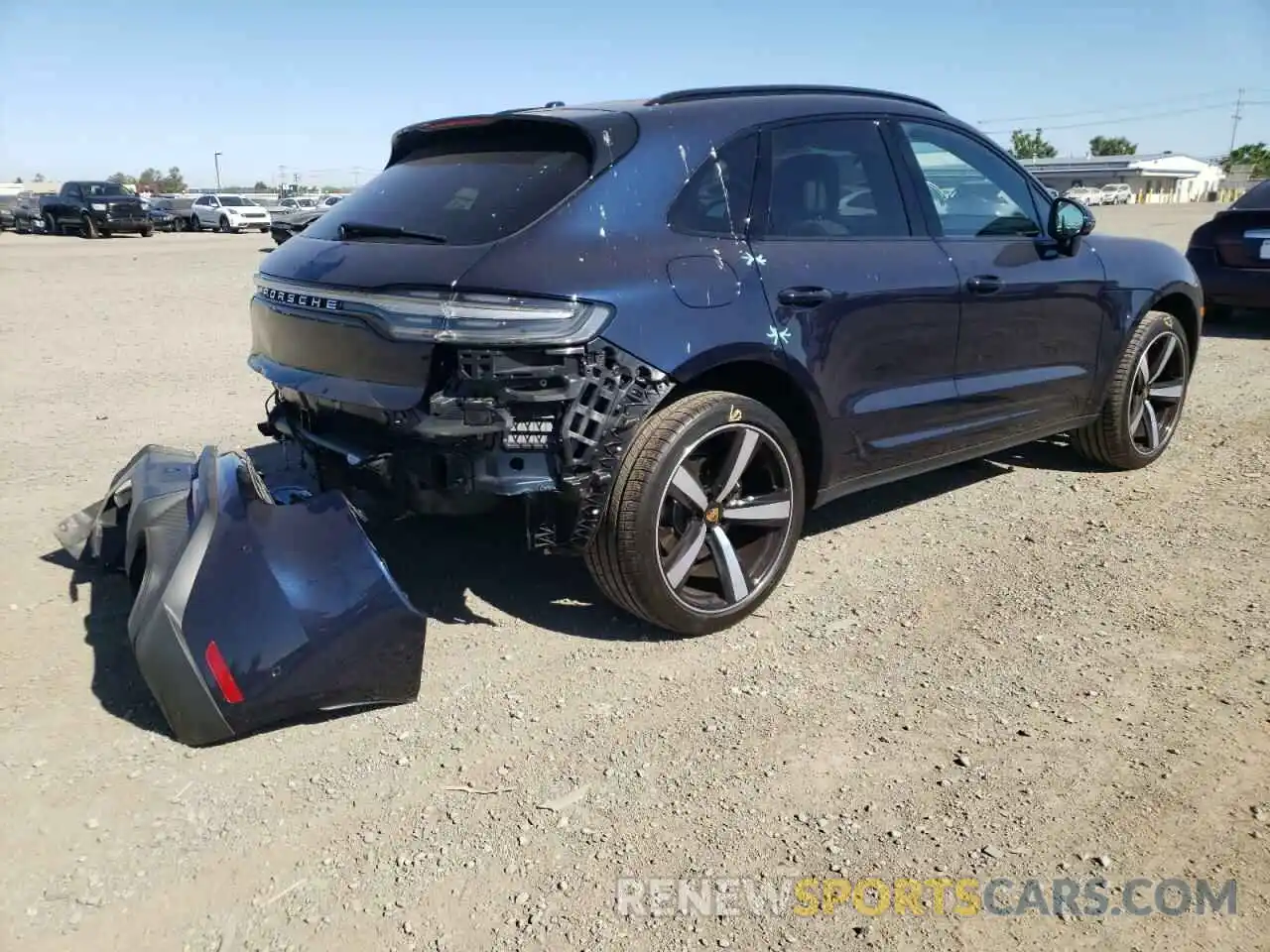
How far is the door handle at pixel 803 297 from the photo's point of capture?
136 inches

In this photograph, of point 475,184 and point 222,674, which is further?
point 475,184

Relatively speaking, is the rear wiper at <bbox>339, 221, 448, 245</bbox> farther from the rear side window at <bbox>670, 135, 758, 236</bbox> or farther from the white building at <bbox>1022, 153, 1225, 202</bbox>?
the white building at <bbox>1022, 153, 1225, 202</bbox>

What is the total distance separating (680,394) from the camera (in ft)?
11.1

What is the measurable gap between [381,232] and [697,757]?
2.00 meters

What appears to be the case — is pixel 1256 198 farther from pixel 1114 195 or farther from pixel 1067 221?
pixel 1114 195

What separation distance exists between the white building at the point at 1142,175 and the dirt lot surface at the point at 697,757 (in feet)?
273

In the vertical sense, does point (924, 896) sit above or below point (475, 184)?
below

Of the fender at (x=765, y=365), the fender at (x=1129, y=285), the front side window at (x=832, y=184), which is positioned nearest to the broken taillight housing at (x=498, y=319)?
the fender at (x=765, y=365)

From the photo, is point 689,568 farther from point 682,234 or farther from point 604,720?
point 682,234

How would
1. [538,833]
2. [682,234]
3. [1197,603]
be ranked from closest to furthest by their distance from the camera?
[538,833], [682,234], [1197,603]

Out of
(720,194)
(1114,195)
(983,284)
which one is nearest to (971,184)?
(983,284)

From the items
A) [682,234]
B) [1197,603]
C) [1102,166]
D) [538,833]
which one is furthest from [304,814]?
[1102,166]

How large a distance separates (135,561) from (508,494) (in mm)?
1429

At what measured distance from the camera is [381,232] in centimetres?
339
